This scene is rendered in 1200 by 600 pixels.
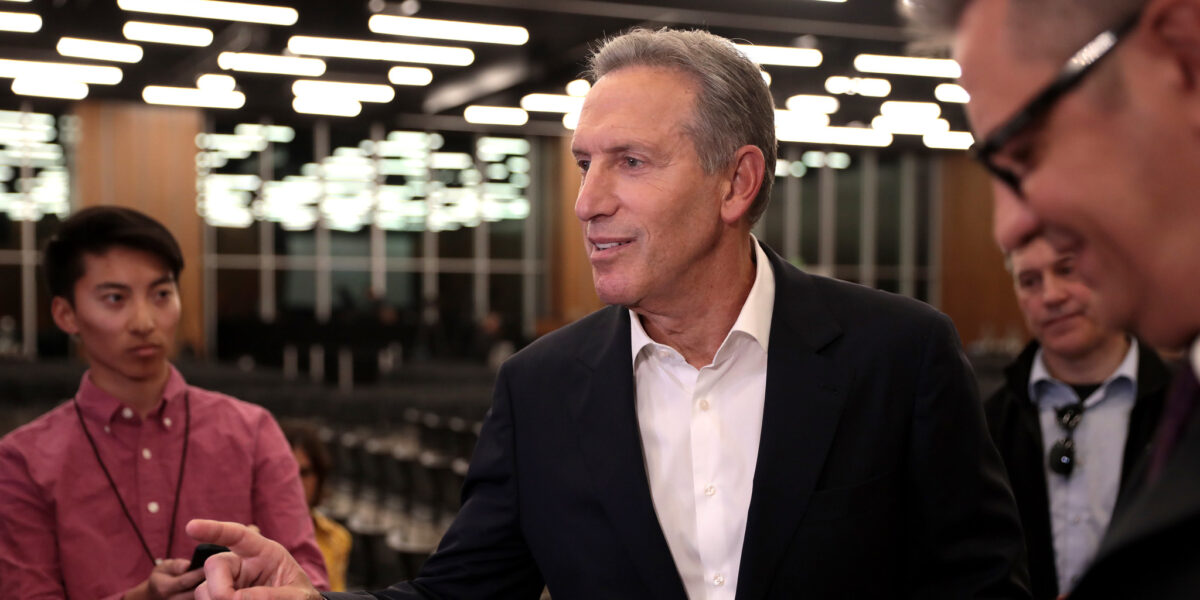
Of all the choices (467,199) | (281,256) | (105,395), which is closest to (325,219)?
(281,256)

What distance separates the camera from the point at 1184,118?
0.70 metres

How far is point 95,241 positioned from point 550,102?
12.1 meters

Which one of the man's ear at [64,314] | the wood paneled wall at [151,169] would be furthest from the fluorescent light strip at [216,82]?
the man's ear at [64,314]

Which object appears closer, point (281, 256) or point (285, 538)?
point (285, 538)

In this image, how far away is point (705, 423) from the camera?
1.71 metres

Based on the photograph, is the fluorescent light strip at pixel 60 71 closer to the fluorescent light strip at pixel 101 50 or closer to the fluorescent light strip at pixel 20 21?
the fluorescent light strip at pixel 101 50

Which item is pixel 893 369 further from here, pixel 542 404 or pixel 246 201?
pixel 246 201

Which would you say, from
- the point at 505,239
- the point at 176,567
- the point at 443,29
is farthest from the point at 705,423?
the point at 505,239

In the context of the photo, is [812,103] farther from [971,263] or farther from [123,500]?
[123,500]

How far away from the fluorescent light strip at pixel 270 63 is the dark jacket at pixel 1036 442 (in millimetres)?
10740

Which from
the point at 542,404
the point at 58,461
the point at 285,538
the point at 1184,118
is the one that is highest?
the point at 1184,118

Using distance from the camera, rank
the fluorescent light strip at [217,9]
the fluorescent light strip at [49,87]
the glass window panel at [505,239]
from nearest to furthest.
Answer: the fluorescent light strip at [217,9] → the fluorescent light strip at [49,87] → the glass window panel at [505,239]

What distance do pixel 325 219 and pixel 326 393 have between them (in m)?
8.81

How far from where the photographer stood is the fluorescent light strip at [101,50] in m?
11.2
